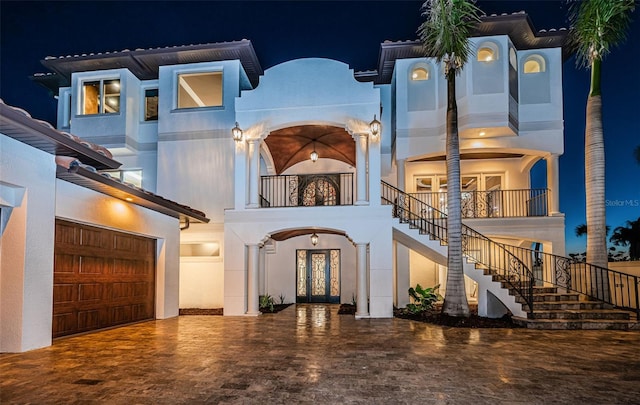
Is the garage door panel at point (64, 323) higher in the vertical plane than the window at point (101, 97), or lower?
lower

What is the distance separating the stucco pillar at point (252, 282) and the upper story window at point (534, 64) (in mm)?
10818

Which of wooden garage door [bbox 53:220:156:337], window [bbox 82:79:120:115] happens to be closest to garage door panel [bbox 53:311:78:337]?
wooden garage door [bbox 53:220:156:337]

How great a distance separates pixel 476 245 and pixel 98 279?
11906 millimetres

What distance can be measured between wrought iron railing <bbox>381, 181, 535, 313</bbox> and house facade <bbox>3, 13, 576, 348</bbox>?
0.18 m

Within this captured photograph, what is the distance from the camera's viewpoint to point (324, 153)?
15.9 meters

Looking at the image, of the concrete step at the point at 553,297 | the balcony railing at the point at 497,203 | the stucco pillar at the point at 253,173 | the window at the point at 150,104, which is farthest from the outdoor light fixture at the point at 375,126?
the window at the point at 150,104

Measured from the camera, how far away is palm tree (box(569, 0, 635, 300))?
10828 mm

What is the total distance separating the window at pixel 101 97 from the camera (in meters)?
15.2

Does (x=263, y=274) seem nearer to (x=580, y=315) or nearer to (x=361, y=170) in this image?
(x=361, y=170)

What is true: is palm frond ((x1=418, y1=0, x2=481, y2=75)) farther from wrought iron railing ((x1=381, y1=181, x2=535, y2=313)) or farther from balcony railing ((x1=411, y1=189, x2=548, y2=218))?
balcony railing ((x1=411, y1=189, x2=548, y2=218))

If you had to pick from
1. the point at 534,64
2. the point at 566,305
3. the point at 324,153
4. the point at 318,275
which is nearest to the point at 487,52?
the point at 534,64

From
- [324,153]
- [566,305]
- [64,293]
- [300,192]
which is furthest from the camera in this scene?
[324,153]

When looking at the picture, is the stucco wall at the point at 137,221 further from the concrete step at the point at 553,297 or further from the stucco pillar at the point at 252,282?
the concrete step at the point at 553,297

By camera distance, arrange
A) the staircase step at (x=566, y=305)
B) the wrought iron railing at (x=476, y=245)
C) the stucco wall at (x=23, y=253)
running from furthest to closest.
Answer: the wrought iron railing at (x=476, y=245) < the staircase step at (x=566, y=305) < the stucco wall at (x=23, y=253)
